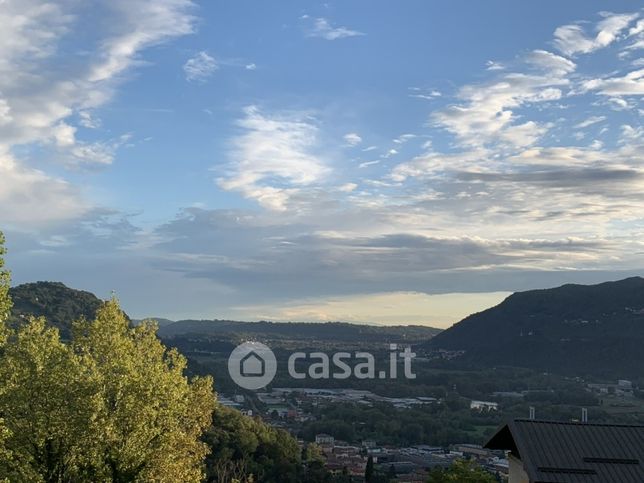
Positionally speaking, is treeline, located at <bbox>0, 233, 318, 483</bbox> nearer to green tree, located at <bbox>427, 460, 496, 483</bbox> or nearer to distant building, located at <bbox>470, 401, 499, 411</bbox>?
green tree, located at <bbox>427, 460, 496, 483</bbox>

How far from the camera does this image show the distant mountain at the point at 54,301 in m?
126

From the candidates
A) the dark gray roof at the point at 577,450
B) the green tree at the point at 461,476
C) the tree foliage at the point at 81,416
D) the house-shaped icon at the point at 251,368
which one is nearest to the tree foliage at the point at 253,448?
the green tree at the point at 461,476

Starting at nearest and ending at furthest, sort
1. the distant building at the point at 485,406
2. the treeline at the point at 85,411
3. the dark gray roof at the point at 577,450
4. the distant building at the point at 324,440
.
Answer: the treeline at the point at 85,411 < the dark gray roof at the point at 577,450 < the distant building at the point at 324,440 < the distant building at the point at 485,406

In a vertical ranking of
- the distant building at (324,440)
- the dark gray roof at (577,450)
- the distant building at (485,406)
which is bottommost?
the distant building at (324,440)

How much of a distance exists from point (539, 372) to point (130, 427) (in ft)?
630

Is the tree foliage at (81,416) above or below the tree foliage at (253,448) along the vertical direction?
above

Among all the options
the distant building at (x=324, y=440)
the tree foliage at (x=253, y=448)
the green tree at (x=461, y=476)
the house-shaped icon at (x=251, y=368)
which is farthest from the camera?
the house-shaped icon at (x=251, y=368)

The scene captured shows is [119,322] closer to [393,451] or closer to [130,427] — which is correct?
[130,427]

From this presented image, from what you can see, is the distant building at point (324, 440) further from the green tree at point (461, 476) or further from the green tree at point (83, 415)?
the green tree at point (83, 415)

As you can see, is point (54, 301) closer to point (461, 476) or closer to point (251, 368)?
point (251, 368)

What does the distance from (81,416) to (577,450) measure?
500 inches

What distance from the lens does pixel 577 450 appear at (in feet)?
57.5

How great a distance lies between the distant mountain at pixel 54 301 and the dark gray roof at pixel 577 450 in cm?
11041

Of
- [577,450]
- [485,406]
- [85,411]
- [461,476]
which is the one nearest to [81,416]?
[85,411]
